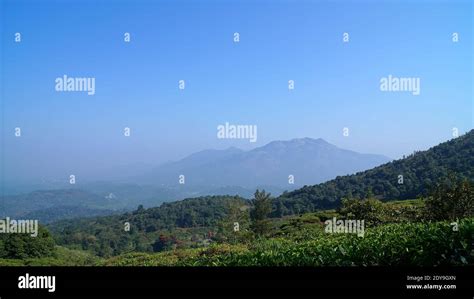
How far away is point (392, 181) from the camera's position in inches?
1967

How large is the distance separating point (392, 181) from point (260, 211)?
29.3 meters

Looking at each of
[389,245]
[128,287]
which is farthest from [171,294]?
[389,245]

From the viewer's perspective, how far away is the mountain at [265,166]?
33328 millimetres

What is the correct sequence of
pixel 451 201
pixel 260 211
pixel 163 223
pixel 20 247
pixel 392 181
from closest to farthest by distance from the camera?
1. pixel 20 247
2. pixel 451 201
3. pixel 260 211
4. pixel 392 181
5. pixel 163 223

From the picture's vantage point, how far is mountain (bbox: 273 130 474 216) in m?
44.3

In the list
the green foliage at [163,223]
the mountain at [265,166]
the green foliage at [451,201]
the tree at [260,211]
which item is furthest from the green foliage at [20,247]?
the green foliage at [163,223]

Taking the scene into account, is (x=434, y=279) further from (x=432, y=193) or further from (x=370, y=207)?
(x=370, y=207)

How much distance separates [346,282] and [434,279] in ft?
3.81

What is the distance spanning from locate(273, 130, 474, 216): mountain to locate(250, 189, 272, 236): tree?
17850 millimetres

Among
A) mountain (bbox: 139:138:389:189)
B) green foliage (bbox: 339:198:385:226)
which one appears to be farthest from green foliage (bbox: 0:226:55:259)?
mountain (bbox: 139:138:389:189)

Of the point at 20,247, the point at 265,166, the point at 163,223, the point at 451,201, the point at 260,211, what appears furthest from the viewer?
the point at 163,223

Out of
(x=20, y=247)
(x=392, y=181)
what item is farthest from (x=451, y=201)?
(x=392, y=181)

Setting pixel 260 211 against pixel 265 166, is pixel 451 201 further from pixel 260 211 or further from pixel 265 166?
pixel 265 166

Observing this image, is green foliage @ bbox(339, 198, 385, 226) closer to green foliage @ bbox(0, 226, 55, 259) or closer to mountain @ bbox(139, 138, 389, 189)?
mountain @ bbox(139, 138, 389, 189)
